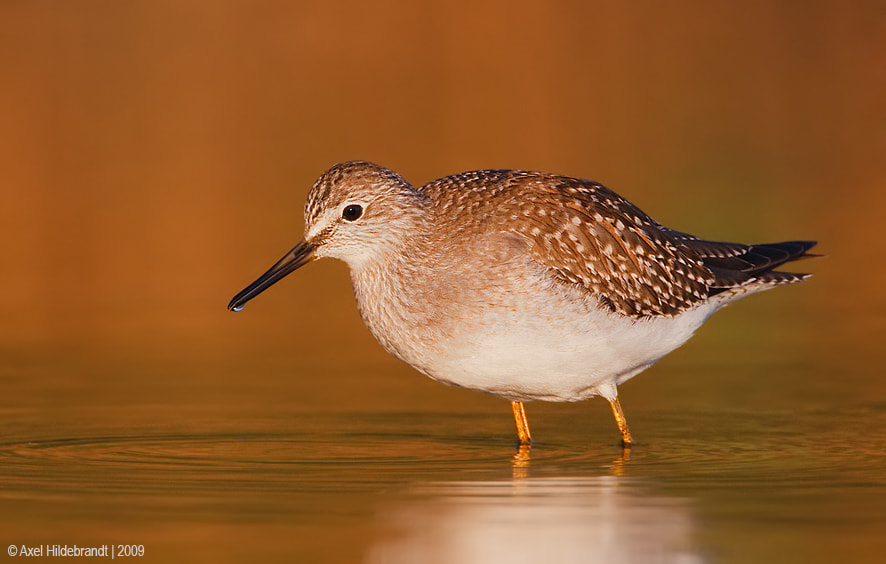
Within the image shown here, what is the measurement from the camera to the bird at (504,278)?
11352 millimetres

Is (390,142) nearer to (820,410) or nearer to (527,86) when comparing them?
(527,86)

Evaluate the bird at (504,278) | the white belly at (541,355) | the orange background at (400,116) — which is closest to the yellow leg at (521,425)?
the bird at (504,278)

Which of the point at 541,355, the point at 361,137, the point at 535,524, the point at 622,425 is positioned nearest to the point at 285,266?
the point at 541,355

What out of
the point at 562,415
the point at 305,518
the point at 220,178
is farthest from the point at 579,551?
the point at 220,178

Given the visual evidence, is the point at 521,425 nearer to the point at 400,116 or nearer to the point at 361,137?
the point at 361,137

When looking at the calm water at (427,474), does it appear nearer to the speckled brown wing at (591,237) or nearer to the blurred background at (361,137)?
the speckled brown wing at (591,237)

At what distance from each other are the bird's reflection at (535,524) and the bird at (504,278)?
4.80 ft

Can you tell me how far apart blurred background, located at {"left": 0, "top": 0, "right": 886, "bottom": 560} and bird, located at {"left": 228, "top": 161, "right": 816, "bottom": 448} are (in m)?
4.21

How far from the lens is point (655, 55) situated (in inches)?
1150

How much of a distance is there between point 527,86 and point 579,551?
20.1 metres

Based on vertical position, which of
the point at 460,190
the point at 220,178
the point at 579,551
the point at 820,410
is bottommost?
the point at 579,551

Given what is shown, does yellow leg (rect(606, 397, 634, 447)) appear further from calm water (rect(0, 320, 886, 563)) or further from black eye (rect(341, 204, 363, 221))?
black eye (rect(341, 204, 363, 221))

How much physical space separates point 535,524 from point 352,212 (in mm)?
3742

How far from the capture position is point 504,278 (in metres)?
11.4
